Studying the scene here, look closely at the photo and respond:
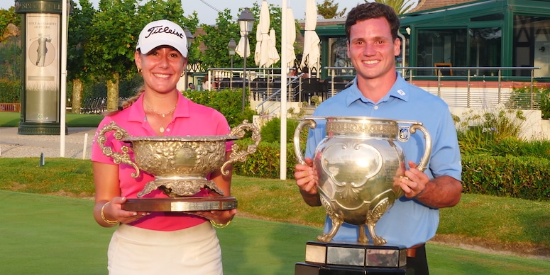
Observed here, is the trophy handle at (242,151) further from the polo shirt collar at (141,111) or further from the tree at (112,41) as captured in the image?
the tree at (112,41)

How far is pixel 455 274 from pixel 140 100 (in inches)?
193

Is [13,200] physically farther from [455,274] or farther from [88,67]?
[88,67]

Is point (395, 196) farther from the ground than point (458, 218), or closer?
farther from the ground

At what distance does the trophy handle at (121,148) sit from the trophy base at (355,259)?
883mm

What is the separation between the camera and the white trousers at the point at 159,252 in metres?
4.22

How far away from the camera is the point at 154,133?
432 cm

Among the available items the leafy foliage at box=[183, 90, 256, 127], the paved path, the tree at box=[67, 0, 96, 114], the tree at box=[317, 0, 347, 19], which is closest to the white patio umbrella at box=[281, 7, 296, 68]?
the leafy foliage at box=[183, 90, 256, 127]

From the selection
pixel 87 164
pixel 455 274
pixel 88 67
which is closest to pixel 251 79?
pixel 88 67

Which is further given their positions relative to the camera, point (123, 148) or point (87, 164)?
point (87, 164)

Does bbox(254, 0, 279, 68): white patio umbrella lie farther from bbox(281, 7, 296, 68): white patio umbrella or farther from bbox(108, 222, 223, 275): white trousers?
bbox(108, 222, 223, 275): white trousers

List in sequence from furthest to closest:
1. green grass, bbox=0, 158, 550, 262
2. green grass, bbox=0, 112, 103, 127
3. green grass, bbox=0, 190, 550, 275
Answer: green grass, bbox=0, 112, 103, 127, green grass, bbox=0, 158, 550, 262, green grass, bbox=0, 190, 550, 275

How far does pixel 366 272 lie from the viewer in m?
3.68

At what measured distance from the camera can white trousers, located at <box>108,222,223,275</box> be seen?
422cm

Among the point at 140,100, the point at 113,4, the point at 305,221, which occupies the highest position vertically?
the point at 113,4
